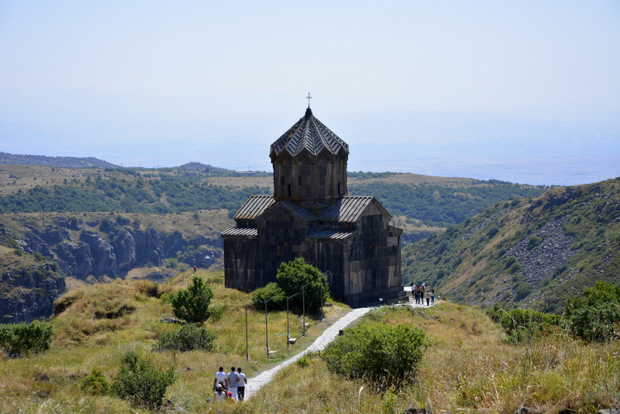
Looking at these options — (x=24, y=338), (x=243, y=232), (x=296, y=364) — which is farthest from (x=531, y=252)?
(x=24, y=338)

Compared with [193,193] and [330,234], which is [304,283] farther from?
[193,193]

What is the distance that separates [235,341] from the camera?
2277cm

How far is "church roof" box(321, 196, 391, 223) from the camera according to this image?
99.1 feet

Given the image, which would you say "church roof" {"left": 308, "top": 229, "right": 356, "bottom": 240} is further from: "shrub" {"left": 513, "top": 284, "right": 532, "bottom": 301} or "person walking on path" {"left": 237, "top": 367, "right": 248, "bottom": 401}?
"shrub" {"left": 513, "top": 284, "right": 532, "bottom": 301}

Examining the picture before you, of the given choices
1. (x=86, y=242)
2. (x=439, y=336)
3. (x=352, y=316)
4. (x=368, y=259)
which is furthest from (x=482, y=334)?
(x=86, y=242)

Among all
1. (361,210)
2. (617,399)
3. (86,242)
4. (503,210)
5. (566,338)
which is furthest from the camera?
(86,242)

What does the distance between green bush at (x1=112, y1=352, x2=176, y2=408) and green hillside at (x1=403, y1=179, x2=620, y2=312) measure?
118ft

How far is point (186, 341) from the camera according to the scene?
21172 millimetres

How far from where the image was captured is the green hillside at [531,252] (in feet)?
172

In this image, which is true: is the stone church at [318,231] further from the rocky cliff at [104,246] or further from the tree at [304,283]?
the rocky cliff at [104,246]

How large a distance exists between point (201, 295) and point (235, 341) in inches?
119

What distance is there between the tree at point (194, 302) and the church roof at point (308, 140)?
873cm

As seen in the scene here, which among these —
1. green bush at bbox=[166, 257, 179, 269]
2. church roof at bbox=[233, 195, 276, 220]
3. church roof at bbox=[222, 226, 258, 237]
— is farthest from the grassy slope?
green bush at bbox=[166, 257, 179, 269]

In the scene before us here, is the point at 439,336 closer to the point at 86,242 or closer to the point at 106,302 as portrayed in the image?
the point at 106,302
